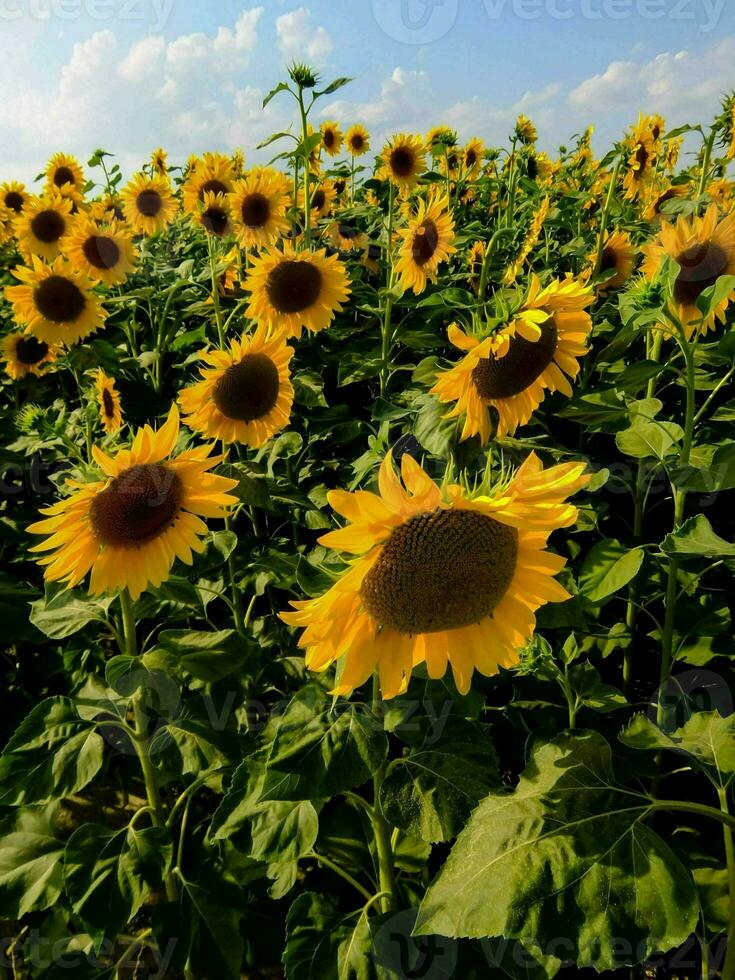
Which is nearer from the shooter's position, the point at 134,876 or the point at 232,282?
the point at 134,876

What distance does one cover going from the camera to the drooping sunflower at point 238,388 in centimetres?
223

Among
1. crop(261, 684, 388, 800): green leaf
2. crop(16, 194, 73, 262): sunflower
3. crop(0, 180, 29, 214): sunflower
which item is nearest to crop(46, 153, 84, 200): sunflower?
crop(0, 180, 29, 214): sunflower

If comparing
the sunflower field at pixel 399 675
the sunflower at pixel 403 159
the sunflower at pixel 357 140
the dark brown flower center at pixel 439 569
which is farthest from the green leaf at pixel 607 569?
the sunflower at pixel 357 140

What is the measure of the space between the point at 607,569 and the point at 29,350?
3.82 metres

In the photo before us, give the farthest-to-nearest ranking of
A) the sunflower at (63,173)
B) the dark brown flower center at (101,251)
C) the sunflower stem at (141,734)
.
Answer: the sunflower at (63,173) → the dark brown flower center at (101,251) → the sunflower stem at (141,734)

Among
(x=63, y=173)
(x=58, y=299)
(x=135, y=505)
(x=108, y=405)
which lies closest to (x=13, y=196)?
(x=63, y=173)

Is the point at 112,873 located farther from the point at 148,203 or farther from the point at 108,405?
the point at 148,203

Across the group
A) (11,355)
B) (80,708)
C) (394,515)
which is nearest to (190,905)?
(80,708)

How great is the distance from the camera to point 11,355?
425 cm

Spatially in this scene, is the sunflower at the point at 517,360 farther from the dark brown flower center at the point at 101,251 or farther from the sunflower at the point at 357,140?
the sunflower at the point at 357,140

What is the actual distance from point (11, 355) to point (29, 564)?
5.59 feet

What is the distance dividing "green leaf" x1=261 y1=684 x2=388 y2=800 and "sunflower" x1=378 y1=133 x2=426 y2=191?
4.96 meters

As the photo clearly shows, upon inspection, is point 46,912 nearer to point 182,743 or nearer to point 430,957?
point 182,743

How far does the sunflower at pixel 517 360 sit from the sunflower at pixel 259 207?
311 cm
